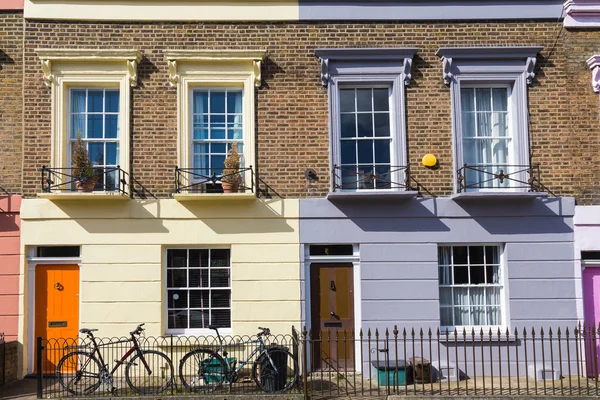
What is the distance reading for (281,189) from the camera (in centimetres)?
1303

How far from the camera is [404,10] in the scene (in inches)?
526

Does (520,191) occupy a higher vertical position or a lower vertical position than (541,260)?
higher

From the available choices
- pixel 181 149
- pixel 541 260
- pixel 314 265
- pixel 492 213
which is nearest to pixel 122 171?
pixel 181 149

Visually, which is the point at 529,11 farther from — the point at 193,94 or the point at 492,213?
the point at 193,94

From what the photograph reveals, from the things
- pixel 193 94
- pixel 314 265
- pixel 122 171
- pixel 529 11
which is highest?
pixel 529 11

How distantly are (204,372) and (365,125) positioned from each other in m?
5.50

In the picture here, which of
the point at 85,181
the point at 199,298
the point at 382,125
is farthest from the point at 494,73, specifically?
the point at 85,181

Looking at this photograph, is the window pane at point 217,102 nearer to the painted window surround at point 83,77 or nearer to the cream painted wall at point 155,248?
the painted window surround at point 83,77

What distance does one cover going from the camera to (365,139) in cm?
1320

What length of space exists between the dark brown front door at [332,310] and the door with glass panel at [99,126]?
4285 mm

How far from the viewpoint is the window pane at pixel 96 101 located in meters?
13.2

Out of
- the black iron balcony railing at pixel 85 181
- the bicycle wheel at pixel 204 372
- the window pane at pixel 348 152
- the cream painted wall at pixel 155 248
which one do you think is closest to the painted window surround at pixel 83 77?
the black iron balcony railing at pixel 85 181

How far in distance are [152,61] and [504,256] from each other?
765 centimetres

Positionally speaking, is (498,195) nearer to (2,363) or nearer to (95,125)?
(95,125)
